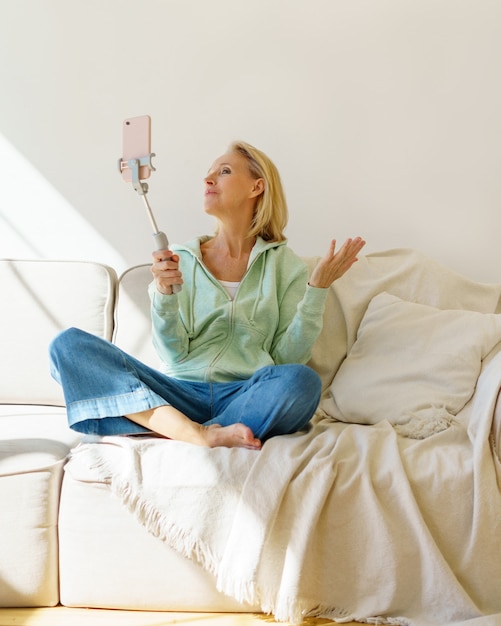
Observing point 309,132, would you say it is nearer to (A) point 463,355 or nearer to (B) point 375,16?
(B) point 375,16

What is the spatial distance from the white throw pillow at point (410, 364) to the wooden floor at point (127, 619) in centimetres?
59

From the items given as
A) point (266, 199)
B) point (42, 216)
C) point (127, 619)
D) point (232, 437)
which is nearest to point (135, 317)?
point (266, 199)

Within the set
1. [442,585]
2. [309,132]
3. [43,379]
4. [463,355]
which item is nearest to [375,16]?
[309,132]

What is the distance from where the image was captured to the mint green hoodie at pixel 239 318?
1994 mm

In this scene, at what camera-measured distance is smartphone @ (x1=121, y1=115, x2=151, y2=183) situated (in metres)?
1.72

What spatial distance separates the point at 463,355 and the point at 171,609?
3.12ft

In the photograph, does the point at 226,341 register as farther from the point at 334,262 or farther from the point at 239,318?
the point at 334,262

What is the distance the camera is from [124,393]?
1.76m

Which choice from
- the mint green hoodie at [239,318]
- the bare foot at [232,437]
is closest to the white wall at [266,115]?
the mint green hoodie at [239,318]

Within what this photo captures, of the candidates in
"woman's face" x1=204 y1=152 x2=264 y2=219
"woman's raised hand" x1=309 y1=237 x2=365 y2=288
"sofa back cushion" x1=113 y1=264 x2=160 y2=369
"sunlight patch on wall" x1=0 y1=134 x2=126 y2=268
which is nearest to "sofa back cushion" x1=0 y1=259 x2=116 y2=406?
"sofa back cushion" x1=113 y1=264 x2=160 y2=369

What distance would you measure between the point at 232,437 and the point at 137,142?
2.32 ft

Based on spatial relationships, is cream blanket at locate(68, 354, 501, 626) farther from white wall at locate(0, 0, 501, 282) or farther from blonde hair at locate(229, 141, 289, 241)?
white wall at locate(0, 0, 501, 282)

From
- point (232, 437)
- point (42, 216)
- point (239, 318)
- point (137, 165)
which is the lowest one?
point (232, 437)

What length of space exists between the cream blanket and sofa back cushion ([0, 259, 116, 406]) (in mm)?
765
